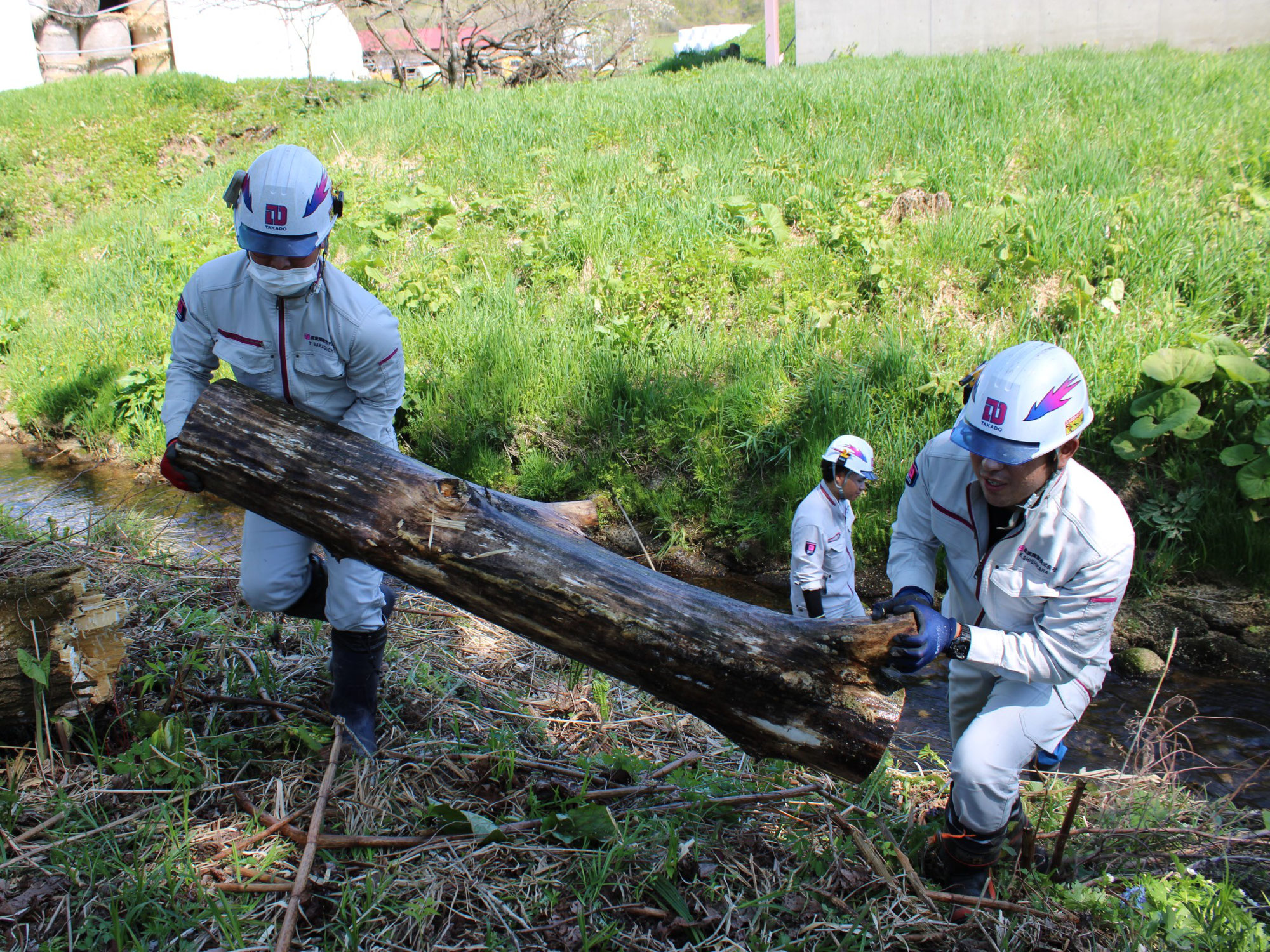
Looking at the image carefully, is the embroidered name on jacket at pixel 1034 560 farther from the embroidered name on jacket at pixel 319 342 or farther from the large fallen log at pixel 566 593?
the embroidered name on jacket at pixel 319 342

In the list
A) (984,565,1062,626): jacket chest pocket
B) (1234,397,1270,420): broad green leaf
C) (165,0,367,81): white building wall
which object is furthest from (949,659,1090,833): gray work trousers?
(165,0,367,81): white building wall

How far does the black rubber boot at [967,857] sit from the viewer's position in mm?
2658

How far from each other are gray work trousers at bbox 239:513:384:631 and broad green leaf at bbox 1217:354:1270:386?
16.4 feet

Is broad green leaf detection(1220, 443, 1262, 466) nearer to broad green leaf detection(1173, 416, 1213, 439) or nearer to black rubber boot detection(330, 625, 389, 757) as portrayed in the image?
broad green leaf detection(1173, 416, 1213, 439)

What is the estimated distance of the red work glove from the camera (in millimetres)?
2766

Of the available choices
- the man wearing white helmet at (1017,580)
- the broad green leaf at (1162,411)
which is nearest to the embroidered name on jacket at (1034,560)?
the man wearing white helmet at (1017,580)

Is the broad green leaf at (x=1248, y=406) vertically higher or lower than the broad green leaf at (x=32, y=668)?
lower

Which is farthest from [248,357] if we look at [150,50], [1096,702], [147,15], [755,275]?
[147,15]

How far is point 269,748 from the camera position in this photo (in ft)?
9.61

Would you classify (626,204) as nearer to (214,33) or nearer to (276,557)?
(276,557)

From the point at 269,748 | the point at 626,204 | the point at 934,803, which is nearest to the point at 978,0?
the point at 626,204

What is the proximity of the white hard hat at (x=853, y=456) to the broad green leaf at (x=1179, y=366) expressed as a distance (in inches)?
89.0

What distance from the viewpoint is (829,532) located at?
4.45 meters

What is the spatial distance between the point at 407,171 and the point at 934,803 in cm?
959
